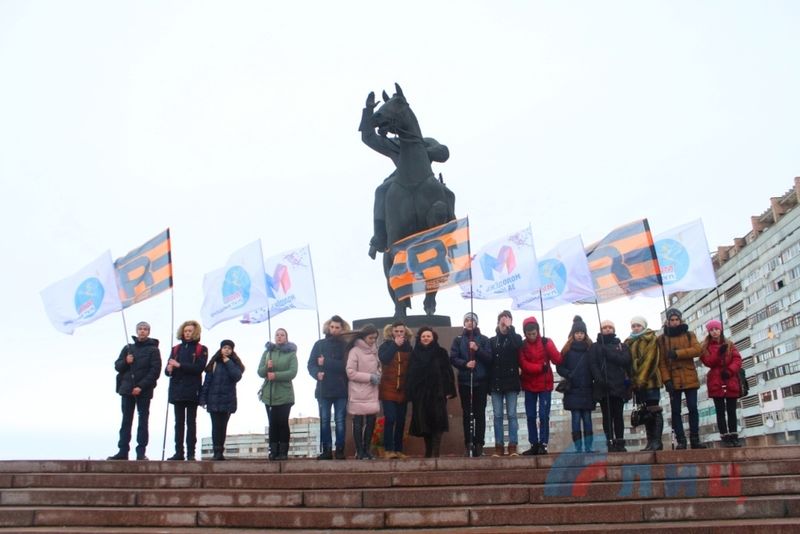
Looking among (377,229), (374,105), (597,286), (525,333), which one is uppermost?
(374,105)

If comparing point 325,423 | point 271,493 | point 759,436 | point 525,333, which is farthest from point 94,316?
A: point 759,436

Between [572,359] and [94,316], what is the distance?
7.35 meters

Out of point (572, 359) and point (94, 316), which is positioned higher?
point (94, 316)

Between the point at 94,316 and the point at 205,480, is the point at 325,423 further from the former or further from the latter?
the point at 94,316

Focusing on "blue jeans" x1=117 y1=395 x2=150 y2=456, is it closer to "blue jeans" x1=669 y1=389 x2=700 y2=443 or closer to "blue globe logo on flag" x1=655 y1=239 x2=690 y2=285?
"blue jeans" x1=669 y1=389 x2=700 y2=443

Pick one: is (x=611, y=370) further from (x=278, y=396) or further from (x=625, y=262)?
(x=278, y=396)

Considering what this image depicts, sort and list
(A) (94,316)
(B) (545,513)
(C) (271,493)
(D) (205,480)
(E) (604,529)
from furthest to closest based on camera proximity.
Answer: (A) (94,316) < (D) (205,480) < (C) (271,493) < (B) (545,513) < (E) (604,529)

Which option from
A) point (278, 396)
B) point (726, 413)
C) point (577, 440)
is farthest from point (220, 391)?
point (726, 413)

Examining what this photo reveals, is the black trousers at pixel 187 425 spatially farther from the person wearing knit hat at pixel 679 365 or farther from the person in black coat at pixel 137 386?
the person wearing knit hat at pixel 679 365

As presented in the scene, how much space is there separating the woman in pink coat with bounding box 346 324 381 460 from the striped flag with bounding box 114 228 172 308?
3816 mm

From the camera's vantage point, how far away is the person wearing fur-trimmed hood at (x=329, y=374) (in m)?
10.7

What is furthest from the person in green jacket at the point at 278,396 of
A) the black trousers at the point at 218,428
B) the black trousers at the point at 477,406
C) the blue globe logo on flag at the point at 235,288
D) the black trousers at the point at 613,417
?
the black trousers at the point at 613,417

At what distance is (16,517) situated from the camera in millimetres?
8359

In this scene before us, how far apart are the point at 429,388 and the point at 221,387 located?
2808 mm
